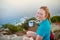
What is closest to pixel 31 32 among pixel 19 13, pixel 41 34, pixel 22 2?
pixel 41 34

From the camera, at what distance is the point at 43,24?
1.81 meters

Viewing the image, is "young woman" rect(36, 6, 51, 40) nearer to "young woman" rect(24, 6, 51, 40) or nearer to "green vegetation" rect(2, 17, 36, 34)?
"young woman" rect(24, 6, 51, 40)

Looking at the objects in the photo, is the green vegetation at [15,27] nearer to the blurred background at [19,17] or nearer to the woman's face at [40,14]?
the blurred background at [19,17]

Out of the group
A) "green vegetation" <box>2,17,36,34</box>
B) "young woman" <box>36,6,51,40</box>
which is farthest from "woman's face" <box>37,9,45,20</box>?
"green vegetation" <box>2,17,36,34</box>

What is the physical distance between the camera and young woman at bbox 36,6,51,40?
5.89 ft

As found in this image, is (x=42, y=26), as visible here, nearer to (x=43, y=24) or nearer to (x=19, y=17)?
(x=43, y=24)

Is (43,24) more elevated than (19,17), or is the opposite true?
(19,17)

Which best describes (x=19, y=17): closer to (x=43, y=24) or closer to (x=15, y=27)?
(x=15, y=27)

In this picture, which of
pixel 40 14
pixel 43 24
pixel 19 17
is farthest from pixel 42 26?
pixel 19 17

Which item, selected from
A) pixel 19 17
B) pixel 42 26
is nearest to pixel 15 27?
pixel 19 17

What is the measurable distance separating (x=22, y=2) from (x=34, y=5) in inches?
6.4

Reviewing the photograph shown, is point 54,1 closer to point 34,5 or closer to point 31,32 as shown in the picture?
point 34,5

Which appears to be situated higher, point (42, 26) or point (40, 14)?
point (40, 14)

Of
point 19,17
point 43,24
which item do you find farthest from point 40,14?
point 19,17
